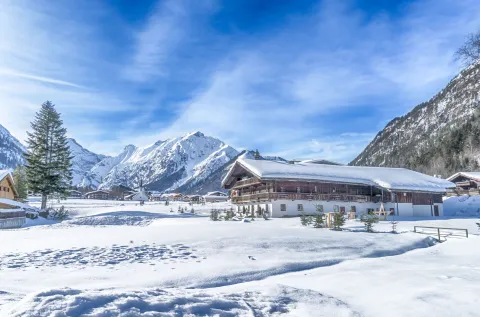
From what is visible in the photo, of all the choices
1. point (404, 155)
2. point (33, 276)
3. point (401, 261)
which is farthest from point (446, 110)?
point (33, 276)

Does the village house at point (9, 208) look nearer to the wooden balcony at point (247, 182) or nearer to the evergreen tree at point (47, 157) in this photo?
the evergreen tree at point (47, 157)

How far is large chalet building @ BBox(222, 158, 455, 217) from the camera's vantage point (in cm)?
3696

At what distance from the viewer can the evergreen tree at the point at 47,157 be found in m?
39.5

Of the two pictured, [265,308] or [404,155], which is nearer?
[265,308]

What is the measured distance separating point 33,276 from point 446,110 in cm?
16300

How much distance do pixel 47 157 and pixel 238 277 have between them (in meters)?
40.3

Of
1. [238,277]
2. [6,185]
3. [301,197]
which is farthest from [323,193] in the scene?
[6,185]

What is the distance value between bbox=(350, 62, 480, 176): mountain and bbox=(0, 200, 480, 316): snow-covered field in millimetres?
97395

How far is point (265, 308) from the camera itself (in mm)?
6164

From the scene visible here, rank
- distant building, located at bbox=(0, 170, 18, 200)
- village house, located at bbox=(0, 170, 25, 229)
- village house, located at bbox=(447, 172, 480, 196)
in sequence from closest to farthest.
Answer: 1. village house, located at bbox=(0, 170, 25, 229)
2. distant building, located at bbox=(0, 170, 18, 200)
3. village house, located at bbox=(447, 172, 480, 196)

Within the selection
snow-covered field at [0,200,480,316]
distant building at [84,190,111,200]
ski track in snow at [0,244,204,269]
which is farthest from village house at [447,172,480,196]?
distant building at [84,190,111,200]

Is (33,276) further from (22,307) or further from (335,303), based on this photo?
(335,303)

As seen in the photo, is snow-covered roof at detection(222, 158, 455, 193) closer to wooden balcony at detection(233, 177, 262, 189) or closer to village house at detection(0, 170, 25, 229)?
wooden balcony at detection(233, 177, 262, 189)

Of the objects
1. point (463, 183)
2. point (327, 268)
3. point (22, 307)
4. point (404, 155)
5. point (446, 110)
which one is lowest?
point (327, 268)
